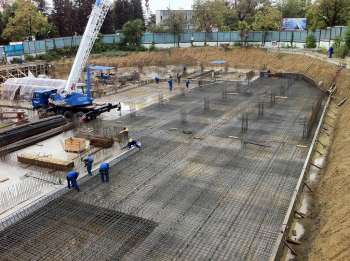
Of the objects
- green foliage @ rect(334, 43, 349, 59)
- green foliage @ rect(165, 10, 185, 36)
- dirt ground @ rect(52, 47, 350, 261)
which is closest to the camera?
dirt ground @ rect(52, 47, 350, 261)

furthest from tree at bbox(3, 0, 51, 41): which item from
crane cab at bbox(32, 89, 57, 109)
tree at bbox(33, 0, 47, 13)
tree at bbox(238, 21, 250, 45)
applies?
tree at bbox(238, 21, 250, 45)

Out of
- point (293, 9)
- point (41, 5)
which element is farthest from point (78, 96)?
Result: point (293, 9)

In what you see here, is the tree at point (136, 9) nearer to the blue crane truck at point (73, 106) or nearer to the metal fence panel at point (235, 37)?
the metal fence panel at point (235, 37)

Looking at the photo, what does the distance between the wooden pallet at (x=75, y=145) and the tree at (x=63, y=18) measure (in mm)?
40066

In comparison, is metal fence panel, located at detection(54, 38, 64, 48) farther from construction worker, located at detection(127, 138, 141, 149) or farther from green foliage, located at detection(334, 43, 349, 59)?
construction worker, located at detection(127, 138, 141, 149)

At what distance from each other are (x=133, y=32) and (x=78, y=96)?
1114 inches

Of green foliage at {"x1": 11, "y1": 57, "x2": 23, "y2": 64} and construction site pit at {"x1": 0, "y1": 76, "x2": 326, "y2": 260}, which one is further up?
green foliage at {"x1": 11, "y1": 57, "x2": 23, "y2": 64}

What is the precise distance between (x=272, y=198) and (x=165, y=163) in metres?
4.79

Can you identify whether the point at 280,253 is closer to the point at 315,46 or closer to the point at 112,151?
the point at 112,151

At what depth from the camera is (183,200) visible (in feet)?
38.7

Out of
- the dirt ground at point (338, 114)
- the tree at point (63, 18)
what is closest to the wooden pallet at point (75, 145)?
the dirt ground at point (338, 114)

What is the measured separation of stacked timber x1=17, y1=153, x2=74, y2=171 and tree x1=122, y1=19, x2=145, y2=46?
35.0 metres

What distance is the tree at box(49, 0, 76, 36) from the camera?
51344mm

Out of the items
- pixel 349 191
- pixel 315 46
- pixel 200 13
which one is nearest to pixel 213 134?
pixel 349 191
